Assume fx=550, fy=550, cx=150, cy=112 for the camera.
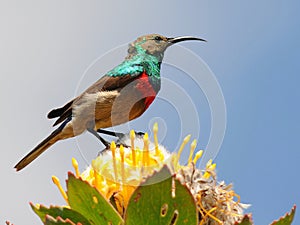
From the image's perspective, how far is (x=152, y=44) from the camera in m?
5.54

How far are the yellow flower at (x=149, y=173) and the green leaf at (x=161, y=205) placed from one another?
395mm

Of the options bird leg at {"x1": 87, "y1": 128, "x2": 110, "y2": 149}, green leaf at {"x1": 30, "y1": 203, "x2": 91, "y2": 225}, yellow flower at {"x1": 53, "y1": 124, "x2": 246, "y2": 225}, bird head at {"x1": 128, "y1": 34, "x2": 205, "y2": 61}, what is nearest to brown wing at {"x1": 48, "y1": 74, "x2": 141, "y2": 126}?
bird head at {"x1": 128, "y1": 34, "x2": 205, "y2": 61}

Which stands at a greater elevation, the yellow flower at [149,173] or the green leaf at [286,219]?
the yellow flower at [149,173]

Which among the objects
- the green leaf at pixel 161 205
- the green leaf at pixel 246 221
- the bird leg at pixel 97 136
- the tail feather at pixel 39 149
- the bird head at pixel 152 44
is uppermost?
the bird head at pixel 152 44

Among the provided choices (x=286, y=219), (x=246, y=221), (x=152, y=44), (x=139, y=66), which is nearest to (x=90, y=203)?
(x=246, y=221)

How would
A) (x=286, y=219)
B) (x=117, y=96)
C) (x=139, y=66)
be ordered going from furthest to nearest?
(x=139, y=66) → (x=117, y=96) → (x=286, y=219)

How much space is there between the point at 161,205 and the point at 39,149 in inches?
148

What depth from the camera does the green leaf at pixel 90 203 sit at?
2385mm

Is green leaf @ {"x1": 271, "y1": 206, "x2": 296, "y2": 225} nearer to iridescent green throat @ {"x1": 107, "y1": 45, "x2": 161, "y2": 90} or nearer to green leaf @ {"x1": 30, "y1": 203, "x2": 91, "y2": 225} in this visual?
green leaf @ {"x1": 30, "y1": 203, "x2": 91, "y2": 225}

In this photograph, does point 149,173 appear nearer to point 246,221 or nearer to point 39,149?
point 246,221

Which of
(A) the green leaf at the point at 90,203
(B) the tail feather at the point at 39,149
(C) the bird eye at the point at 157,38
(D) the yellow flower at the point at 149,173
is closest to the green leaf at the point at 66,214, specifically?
(A) the green leaf at the point at 90,203

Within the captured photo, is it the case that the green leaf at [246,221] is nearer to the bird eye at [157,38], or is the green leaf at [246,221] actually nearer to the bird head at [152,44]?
the bird head at [152,44]

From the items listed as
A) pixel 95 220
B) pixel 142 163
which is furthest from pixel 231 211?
pixel 95 220

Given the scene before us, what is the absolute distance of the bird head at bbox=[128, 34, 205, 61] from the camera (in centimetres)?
543
